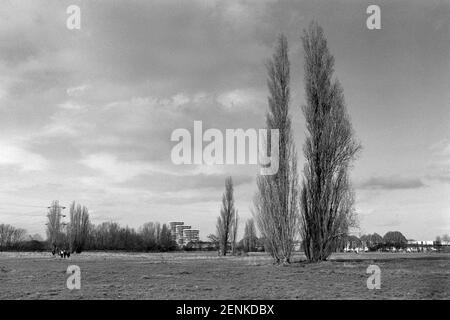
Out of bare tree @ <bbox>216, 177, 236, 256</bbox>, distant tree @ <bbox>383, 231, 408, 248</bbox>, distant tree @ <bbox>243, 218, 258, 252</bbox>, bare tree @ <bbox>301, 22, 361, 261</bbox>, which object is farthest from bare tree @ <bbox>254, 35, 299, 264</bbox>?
distant tree @ <bbox>383, 231, 408, 248</bbox>

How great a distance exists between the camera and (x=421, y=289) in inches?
497

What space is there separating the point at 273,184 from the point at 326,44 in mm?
10007

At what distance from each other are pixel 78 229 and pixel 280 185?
53.1m

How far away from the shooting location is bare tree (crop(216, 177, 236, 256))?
2325 inches

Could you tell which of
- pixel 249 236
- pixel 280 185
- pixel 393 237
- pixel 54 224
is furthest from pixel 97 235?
pixel 393 237

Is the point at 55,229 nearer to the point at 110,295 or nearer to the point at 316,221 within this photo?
the point at 316,221

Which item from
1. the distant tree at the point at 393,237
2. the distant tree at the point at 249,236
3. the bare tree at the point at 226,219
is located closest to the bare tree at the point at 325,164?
the bare tree at the point at 226,219

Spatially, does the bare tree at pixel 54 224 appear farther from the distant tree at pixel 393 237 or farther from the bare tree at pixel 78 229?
the distant tree at pixel 393 237

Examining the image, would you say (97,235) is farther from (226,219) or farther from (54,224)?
(226,219)

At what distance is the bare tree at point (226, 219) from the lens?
194ft

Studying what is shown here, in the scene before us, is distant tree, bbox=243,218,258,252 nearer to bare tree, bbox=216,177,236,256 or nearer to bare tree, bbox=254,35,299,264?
bare tree, bbox=216,177,236,256

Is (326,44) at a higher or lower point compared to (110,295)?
higher
